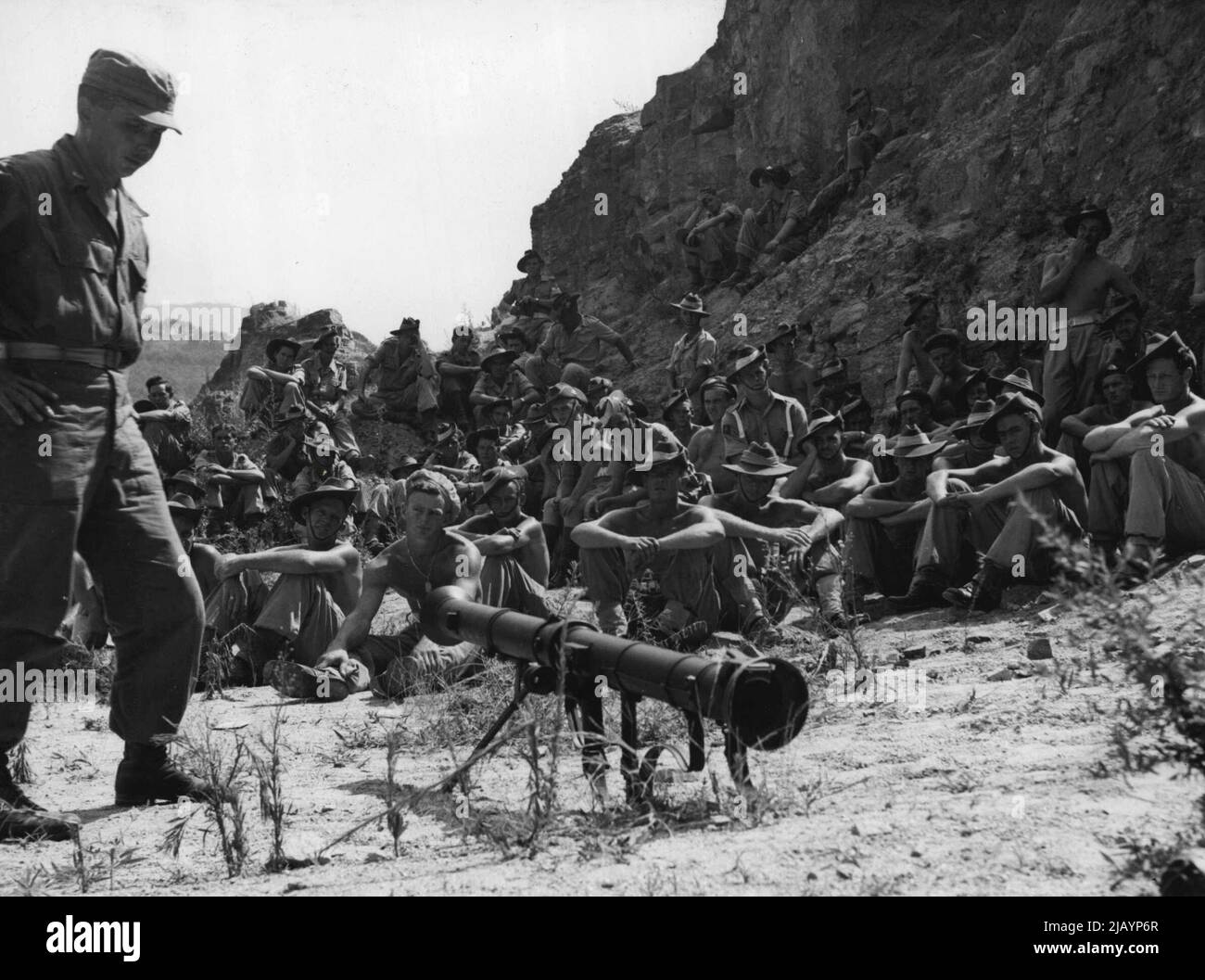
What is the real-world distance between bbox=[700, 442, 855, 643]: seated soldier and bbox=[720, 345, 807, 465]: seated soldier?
184 centimetres

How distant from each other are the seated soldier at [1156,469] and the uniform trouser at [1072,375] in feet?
4.27

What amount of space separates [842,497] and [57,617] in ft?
19.1

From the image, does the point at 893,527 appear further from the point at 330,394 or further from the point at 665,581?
the point at 330,394

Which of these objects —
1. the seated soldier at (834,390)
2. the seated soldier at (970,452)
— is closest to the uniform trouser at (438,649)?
the seated soldier at (970,452)

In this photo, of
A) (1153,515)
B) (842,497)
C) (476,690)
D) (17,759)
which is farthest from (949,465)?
(17,759)

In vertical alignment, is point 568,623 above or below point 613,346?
below

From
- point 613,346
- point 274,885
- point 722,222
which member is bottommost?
point 274,885

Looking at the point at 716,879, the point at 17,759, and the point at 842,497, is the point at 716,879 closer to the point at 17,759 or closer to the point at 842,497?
the point at 17,759

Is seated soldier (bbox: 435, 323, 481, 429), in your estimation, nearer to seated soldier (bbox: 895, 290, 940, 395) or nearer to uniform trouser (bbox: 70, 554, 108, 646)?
seated soldier (bbox: 895, 290, 940, 395)

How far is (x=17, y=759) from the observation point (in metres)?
5.26

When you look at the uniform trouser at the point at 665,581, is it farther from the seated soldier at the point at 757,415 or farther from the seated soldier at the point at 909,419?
the seated soldier at the point at 757,415

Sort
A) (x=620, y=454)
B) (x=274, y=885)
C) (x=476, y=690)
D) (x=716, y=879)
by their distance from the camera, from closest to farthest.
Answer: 1. (x=716, y=879)
2. (x=274, y=885)
3. (x=476, y=690)
4. (x=620, y=454)

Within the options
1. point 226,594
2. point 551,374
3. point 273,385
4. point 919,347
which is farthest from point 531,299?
point 226,594

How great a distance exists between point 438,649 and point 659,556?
1453 millimetres
